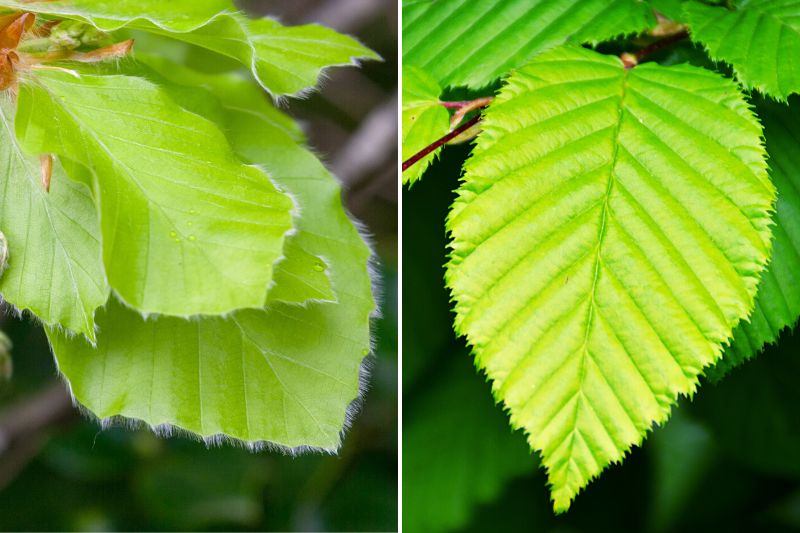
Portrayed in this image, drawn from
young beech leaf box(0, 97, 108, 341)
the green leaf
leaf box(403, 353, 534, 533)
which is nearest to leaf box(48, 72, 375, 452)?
young beech leaf box(0, 97, 108, 341)

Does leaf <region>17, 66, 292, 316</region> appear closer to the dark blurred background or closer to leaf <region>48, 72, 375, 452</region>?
leaf <region>48, 72, 375, 452</region>

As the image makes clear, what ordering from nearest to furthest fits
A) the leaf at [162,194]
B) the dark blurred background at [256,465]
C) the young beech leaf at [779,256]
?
1. the leaf at [162,194]
2. the young beech leaf at [779,256]
3. the dark blurred background at [256,465]

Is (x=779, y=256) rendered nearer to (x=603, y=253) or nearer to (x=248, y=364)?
(x=603, y=253)

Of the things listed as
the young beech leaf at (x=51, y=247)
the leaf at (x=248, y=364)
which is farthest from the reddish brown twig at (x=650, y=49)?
the young beech leaf at (x=51, y=247)

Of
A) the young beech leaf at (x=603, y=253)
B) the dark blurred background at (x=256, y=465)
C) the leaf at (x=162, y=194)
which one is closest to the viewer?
the leaf at (x=162, y=194)

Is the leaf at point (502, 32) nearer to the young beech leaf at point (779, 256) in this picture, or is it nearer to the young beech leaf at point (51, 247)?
the young beech leaf at point (779, 256)

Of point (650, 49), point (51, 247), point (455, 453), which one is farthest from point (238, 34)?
point (455, 453)
